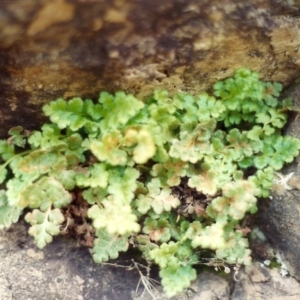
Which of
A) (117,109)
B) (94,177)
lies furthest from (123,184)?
(117,109)

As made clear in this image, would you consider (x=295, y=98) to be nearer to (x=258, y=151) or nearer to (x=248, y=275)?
(x=258, y=151)

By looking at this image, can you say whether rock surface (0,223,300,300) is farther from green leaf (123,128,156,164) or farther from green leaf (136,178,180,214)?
green leaf (123,128,156,164)

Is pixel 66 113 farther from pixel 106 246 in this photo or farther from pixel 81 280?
pixel 81 280

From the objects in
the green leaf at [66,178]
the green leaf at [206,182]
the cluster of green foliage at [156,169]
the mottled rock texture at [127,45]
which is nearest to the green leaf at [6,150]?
the cluster of green foliage at [156,169]

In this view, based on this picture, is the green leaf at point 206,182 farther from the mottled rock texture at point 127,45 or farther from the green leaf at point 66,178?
the green leaf at point 66,178

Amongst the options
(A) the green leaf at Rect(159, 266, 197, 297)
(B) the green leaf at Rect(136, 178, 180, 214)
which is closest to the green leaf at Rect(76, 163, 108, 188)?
(B) the green leaf at Rect(136, 178, 180, 214)

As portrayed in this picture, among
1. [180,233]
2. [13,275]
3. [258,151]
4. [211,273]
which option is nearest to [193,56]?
[258,151]
